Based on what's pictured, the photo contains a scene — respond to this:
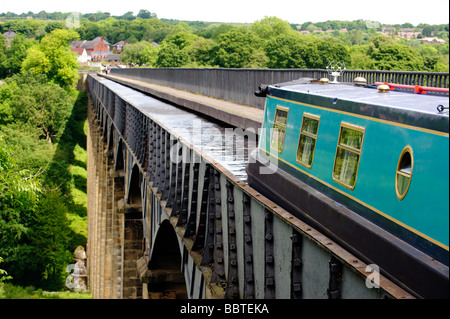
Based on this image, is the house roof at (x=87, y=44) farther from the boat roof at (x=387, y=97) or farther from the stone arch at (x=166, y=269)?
the boat roof at (x=387, y=97)

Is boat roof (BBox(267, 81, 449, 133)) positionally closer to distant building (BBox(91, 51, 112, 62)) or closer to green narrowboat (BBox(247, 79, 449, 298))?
green narrowboat (BBox(247, 79, 449, 298))

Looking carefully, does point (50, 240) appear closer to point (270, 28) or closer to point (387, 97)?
point (387, 97)

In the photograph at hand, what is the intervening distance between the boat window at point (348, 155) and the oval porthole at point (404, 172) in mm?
787

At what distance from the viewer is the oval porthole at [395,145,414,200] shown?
4645 mm

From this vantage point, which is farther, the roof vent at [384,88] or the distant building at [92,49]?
the distant building at [92,49]

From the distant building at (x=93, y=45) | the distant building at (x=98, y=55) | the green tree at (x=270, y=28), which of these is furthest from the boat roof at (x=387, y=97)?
the distant building at (x=93, y=45)

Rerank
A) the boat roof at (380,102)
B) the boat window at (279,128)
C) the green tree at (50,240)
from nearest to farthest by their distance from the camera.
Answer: the boat roof at (380,102)
the boat window at (279,128)
the green tree at (50,240)

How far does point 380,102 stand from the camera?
18.2 feet

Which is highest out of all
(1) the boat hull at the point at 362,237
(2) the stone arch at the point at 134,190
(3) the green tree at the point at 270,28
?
(3) the green tree at the point at 270,28

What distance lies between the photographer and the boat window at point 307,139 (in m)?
6.91

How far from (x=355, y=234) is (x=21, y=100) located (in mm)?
71822

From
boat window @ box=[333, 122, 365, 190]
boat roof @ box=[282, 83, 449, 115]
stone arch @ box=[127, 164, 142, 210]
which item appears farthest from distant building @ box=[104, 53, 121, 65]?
boat window @ box=[333, 122, 365, 190]
